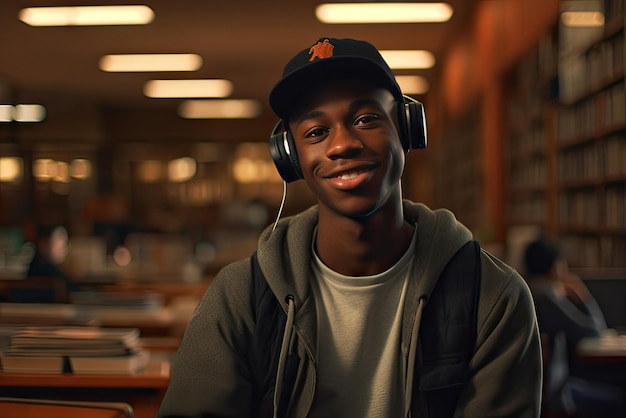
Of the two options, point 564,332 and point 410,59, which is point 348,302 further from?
point 410,59

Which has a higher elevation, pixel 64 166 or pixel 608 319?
pixel 64 166

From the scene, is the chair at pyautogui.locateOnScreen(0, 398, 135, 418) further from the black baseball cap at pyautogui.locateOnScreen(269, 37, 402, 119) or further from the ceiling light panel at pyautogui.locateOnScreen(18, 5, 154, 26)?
the ceiling light panel at pyautogui.locateOnScreen(18, 5, 154, 26)

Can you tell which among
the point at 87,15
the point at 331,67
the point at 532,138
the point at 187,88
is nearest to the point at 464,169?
the point at 532,138

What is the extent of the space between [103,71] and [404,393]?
9111mm

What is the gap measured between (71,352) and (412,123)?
4.13 feet

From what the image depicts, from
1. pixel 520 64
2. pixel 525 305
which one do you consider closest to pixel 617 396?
pixel 525 305

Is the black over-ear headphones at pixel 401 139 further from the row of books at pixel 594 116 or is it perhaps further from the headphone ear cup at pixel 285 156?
the row of books at pixel 594 116

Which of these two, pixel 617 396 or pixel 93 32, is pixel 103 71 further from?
pixel 617 396

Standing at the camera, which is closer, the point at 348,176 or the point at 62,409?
the point at 348,176

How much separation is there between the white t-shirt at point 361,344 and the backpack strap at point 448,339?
0.15ft

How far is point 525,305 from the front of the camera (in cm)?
118

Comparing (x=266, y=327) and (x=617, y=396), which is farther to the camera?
(x=617, y=396)

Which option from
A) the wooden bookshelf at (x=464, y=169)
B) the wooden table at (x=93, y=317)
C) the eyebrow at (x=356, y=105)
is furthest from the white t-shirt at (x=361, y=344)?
the wooden bookshelf at (x=464, y=169)

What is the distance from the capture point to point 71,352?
6.81 feet
